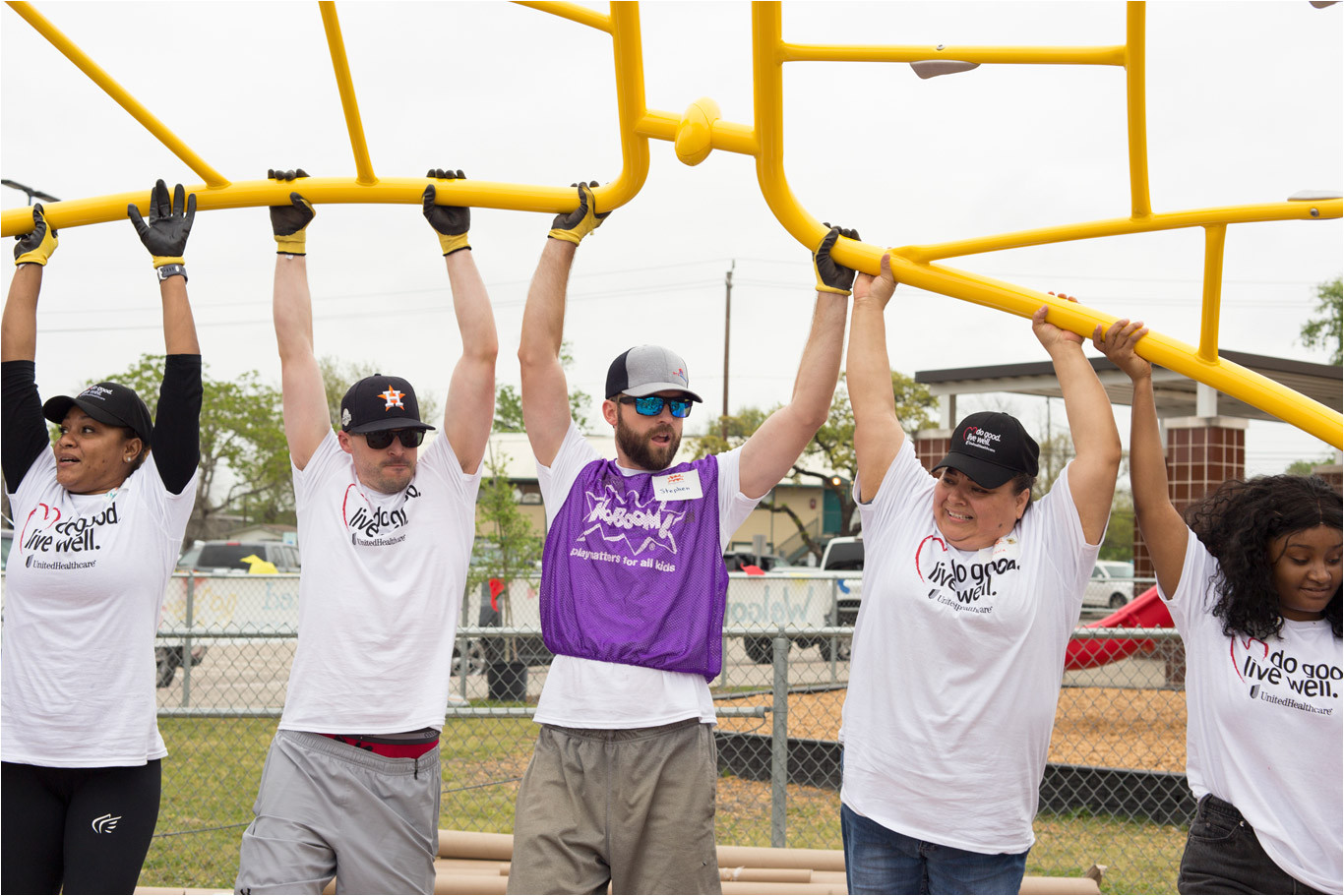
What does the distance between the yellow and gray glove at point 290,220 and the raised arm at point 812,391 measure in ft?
5.04

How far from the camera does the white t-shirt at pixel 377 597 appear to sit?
3199 mm

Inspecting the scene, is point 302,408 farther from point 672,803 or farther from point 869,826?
point 869,826

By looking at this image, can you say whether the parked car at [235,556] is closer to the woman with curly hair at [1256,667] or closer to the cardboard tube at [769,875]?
the cardboard tube at [769,875]

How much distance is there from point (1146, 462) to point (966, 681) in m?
0.74

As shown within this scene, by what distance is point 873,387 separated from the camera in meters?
3.15

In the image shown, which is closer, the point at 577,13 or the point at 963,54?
the point at 963,54

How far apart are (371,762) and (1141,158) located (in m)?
2.58

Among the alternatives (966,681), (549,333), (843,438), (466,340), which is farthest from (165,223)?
(843,438)

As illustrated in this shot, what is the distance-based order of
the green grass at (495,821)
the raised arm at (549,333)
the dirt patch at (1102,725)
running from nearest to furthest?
the raised arm at (549,333) → the green grass at (495,821) → the dirt patch at (1102,725)

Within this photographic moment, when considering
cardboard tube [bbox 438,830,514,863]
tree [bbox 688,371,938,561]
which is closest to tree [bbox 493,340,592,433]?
tree [bbox 688,371,938,561]

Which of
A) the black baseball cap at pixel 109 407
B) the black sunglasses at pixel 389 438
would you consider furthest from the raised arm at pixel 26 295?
the black sunglasses at pixel 389 438

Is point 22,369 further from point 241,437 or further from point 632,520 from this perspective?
point 241,437

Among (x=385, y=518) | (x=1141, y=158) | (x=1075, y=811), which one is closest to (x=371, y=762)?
(x=385, y=518)

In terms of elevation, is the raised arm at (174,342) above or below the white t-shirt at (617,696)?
above
